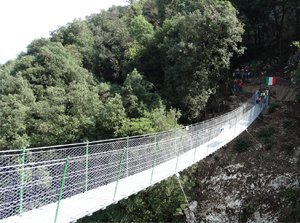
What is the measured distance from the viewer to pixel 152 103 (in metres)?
12.4

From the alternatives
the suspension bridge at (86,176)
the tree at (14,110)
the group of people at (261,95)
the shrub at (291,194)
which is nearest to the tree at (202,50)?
the group of people at (261,95)

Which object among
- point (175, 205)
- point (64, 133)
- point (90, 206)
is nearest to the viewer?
point (90, 206)

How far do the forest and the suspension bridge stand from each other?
342 centimetres

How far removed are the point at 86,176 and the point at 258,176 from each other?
24.5 ft

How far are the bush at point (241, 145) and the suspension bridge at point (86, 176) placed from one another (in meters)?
3.29

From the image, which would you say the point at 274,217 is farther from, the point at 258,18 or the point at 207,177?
the point at 258,18

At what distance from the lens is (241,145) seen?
11.1 metres

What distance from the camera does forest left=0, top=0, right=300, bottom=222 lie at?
35.5ft

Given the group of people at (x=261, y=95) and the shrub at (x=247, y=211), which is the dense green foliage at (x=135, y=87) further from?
the shrub at (x=247, y=211)

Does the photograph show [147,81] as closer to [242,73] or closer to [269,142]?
[242,73]

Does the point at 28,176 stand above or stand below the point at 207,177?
above

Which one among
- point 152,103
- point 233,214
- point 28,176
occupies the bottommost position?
point 233,214

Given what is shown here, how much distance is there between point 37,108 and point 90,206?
1098cm

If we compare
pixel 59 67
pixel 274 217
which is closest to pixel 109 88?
pixel 59 67
